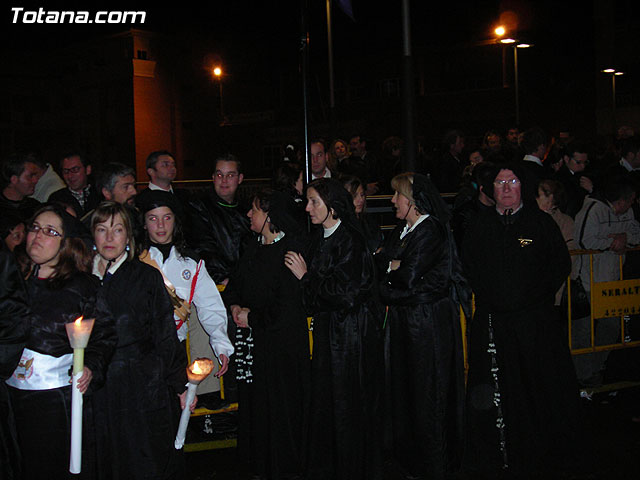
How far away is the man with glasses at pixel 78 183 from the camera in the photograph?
7582 mm

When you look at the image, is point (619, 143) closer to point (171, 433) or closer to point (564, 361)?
point (564, 361)

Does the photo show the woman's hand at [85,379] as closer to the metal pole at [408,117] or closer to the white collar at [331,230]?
the white collar at [331,230]

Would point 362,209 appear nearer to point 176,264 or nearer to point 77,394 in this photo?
point 176,264

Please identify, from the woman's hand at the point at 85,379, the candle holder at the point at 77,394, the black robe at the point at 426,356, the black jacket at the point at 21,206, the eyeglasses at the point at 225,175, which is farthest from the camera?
the eyeglasses at the point at 225,175

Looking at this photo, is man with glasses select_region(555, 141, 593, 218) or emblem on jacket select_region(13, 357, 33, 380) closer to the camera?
emblem on jacket select_region(13, 357, 33, 380)

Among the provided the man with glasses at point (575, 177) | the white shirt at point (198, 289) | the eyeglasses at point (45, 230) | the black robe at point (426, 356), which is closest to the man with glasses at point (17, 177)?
the white shirt at point (198, 289)

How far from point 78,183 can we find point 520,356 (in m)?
5.19

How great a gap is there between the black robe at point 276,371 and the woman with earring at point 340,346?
0.17m

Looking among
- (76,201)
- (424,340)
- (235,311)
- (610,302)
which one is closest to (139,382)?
(235,311)

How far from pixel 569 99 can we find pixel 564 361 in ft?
109

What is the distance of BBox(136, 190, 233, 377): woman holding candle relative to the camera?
204 inches

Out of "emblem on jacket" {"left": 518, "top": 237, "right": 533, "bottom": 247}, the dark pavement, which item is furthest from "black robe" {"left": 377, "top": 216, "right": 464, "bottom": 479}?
"emblem on jacket" {"left": 518, "top": 237, "right": 533, "bottom": 247}

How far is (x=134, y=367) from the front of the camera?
4328 mm

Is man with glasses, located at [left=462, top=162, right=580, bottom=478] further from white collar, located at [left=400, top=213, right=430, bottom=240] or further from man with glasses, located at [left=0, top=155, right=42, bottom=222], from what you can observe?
man with glasses, located at [left=0, top=155, right=42, bottom=222]
